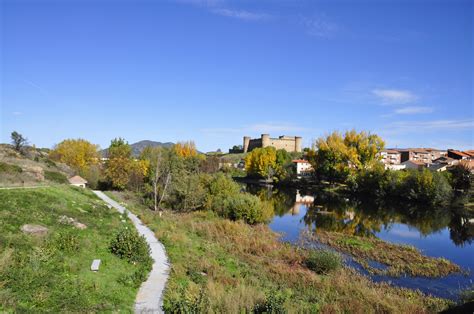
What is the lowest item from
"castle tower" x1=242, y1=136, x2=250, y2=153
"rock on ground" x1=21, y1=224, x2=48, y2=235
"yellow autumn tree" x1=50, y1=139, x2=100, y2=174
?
"rock on ground" x1=21, y1=224, x2=48, y2=235

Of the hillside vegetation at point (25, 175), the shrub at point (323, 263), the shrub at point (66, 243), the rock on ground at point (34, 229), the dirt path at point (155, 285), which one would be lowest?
the shrub at point (323, 263)

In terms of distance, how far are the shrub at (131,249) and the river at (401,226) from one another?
11.1m

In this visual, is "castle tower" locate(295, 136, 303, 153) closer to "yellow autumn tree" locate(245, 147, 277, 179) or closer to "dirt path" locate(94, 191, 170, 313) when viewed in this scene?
"yellow autumn tree" locate(245, 147, 277, 179)

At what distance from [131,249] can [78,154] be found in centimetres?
4955

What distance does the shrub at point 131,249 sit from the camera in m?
13.2

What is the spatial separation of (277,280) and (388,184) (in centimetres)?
4353

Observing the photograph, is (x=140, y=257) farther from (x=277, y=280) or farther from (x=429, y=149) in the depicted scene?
(x=429, y=149)

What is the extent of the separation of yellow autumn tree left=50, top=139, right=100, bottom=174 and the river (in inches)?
1205

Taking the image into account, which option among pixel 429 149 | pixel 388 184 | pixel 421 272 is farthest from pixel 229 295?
pixel 429 149

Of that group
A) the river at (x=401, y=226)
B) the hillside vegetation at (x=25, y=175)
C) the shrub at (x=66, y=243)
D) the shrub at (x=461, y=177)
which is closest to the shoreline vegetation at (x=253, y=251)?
the shrub at (x=461, y=177)

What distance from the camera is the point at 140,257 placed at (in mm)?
13242

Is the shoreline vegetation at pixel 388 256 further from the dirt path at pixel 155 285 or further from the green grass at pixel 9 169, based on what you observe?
the green grass at pixel 9 169

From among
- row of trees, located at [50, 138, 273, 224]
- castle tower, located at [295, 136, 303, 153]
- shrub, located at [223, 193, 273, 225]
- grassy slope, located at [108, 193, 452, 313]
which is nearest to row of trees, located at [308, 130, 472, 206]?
row of trees, located at [50, 138, 273, 224]

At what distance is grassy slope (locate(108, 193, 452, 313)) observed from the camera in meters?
10.1
